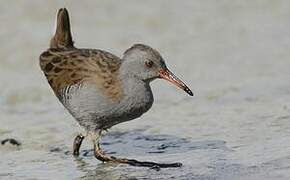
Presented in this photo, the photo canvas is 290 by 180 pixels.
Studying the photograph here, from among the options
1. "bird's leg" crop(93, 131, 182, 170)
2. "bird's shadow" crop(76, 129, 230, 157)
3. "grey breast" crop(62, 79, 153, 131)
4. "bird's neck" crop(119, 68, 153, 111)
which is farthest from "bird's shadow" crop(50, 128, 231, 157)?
"bird's neck" crop(119, 68, 153, 111)

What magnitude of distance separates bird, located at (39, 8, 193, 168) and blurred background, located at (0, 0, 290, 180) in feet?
1.15

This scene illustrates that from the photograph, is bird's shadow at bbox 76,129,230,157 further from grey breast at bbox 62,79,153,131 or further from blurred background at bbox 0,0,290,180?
grey breast at bbox 62,79,153,131

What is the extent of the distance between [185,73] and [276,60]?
110 centimetres

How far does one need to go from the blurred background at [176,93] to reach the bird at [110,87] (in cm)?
35

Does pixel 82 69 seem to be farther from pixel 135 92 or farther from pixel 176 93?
pixel 176 93

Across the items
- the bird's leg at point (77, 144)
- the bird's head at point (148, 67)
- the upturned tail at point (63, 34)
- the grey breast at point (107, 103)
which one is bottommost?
the bird's leg at point (77, 144)

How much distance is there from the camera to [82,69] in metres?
8.48

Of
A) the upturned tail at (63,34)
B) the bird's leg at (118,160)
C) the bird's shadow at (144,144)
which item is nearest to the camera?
the bird's leg at (118,160)

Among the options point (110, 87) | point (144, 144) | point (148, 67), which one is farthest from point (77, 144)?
point (148, 67)

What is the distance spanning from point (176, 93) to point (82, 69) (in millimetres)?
2838

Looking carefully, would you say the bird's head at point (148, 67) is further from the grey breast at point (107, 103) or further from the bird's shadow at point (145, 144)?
the bird's shadow at point (145, 144)

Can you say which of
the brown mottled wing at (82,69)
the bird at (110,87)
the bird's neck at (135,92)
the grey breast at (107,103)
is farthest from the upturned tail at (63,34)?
the bird's neck at (135,92)

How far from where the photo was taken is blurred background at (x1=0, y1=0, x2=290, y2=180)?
8.16 m

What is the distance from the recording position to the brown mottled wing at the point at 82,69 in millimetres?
8266
